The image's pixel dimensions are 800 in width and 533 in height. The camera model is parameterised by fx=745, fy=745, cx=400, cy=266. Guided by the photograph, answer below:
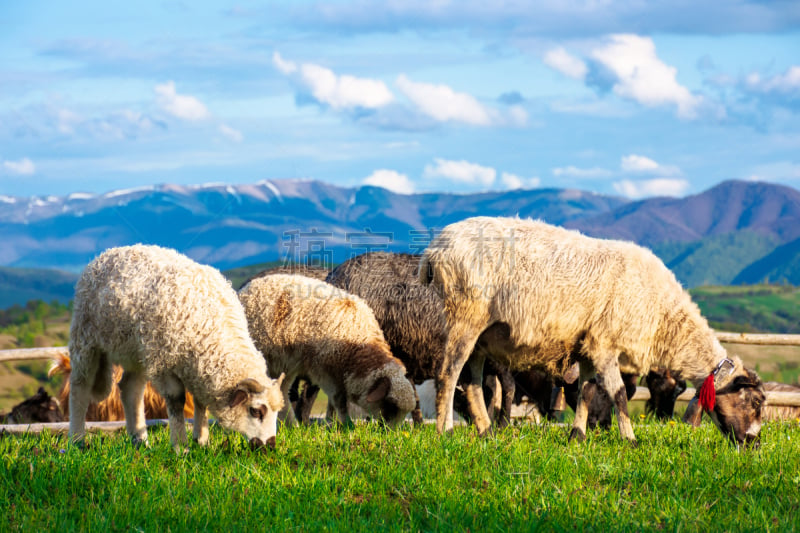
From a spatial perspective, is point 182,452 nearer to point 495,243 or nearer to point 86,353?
point 86,353

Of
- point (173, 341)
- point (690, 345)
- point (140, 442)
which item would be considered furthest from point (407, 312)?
point (140, 442)

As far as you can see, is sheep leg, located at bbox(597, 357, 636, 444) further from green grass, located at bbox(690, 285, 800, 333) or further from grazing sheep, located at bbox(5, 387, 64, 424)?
green grass, located at bbox(690, 285, 800, 333)

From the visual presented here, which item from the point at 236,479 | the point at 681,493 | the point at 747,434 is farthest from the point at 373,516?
the point at 747,434

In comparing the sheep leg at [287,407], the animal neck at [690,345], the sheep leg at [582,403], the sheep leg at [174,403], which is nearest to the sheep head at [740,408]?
the animal neck at [690,345]

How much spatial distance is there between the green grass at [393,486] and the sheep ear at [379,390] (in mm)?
1360

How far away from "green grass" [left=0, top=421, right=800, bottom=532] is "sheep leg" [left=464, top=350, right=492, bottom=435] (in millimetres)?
1116

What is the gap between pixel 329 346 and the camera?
8.92 m

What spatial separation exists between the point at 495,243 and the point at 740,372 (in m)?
2.98

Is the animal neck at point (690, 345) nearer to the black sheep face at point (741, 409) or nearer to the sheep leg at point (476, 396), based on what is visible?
the black sheep face at point (741, 409)

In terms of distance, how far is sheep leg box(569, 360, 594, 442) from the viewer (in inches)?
308

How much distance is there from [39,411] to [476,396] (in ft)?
25.7

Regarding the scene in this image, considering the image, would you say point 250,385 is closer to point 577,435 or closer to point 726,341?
point 577,435

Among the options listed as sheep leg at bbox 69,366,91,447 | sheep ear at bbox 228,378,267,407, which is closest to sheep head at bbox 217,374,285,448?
sheep ear at bbox 228,378,267,407

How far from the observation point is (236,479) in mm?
5742
